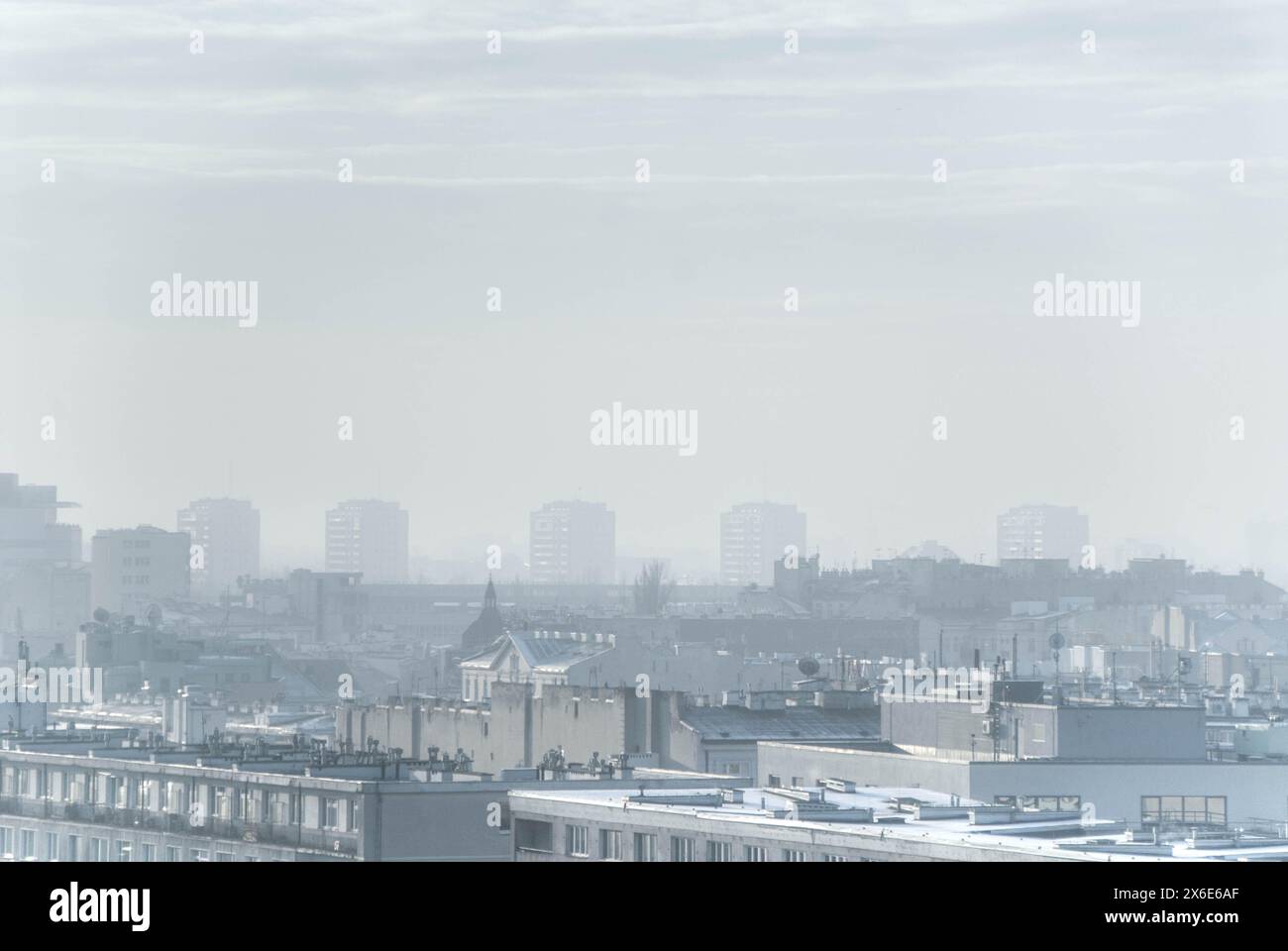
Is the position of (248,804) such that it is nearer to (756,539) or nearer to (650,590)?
(650,590)

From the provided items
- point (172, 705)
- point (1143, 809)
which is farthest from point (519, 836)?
point (172, 705)

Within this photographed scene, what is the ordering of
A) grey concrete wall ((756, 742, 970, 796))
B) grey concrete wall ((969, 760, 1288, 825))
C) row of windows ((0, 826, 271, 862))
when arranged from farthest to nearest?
grey concrete wall ((969, 760, 1288, 825)), grey concrete wall ((756, 742, 970, 796)), row of windows ((0, 826, 271, 862))

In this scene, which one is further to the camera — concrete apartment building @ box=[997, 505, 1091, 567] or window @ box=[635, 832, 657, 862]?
concrete apartment building @ box=[997, 505, 1091, 567]

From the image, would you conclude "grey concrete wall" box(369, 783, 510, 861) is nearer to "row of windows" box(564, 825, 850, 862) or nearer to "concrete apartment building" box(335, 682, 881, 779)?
"row of windows" box(564, 825, 850, 862)

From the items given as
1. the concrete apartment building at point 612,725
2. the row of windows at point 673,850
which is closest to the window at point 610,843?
the row of windows at point 673,850

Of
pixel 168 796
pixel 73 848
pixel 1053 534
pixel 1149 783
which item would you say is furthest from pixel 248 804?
pixel 1053 534

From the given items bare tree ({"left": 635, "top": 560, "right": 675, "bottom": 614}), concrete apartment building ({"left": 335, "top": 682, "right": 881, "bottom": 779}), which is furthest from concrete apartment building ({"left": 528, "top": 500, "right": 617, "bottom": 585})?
concrete apartment building ({"left": 335, "top": 682, "right": 881, "bottom": 779})

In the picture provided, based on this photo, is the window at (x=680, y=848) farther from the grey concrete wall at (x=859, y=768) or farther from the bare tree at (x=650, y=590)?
the bare tree at (x=650, y=590)
